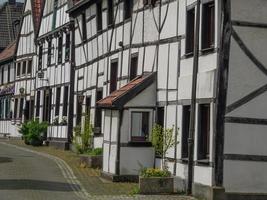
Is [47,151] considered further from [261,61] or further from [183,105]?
[261,61]

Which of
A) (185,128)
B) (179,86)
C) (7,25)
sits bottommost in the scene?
(185,128)

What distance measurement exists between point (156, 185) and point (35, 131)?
1974cm

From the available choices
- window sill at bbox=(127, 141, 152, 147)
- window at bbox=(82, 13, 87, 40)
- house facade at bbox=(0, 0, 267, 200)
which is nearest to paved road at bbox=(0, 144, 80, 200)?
house facade at bbox=(0, 0, 267, 200)

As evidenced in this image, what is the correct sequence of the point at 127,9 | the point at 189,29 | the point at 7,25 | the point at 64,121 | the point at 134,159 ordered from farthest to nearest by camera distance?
the point at 7,25 → the point at 64,121 → the point at 127,9 → the point at 134,159 → the point at 189,29

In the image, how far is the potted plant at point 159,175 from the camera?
683 inches

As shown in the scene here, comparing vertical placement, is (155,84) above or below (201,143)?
above

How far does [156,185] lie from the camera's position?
17422 millimetres

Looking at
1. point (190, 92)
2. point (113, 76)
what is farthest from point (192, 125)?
point (113, 76)

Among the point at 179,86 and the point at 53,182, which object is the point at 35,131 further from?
the point at 179,86

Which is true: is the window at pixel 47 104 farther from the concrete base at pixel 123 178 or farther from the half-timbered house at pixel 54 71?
the concrete base at pixel 123 178

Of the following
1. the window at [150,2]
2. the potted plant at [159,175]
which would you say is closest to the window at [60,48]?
the window at [150,2]

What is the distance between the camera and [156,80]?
20219 mm

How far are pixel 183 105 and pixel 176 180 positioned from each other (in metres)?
2.14

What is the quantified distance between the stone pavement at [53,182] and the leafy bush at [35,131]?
851 centimetres
